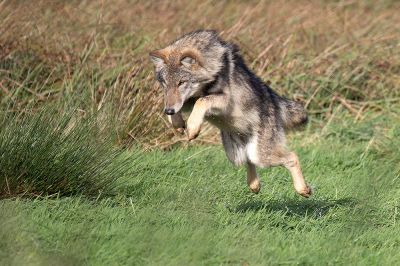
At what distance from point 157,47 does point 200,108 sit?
13.4 feet

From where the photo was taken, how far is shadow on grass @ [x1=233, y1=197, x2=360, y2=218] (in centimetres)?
514

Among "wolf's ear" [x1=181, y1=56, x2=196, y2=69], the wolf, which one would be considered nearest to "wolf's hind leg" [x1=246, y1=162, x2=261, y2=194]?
the wolf

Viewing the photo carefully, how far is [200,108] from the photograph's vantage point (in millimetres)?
4566

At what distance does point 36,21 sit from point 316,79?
15.3ft

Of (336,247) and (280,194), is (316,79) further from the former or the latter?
(336,247)

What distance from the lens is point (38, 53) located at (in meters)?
7.85

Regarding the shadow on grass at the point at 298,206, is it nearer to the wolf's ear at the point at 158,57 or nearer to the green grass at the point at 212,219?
the green grass at the point at 212,219

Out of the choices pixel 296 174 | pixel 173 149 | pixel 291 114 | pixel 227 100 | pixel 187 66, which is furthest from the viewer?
pixel 173 149

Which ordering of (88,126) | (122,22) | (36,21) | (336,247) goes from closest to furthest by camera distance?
(336,247) → (88,126) → (36,21) → (122,22)

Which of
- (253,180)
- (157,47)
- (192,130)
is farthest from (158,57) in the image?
(157,47)

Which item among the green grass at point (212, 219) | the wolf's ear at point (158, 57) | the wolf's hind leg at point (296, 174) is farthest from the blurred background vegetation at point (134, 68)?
the wolf's hind leg at point (296, 174)

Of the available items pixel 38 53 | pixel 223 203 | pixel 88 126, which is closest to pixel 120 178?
pixel 88 126

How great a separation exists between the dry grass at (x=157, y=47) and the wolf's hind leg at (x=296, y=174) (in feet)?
6.59

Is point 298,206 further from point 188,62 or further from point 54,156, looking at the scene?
point 54,156
